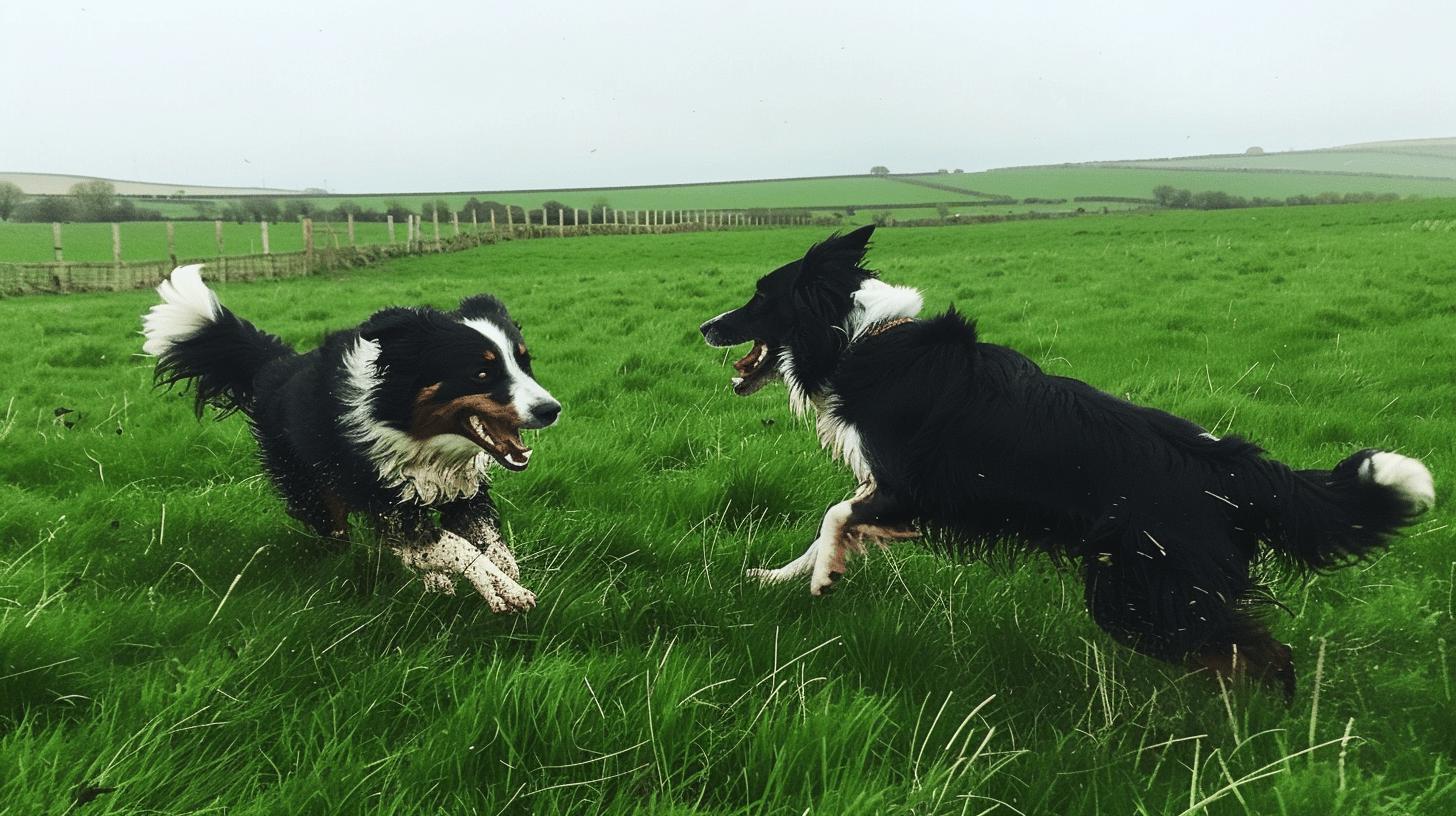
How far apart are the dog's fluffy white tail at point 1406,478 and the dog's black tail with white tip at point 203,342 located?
Result: 4330 mm

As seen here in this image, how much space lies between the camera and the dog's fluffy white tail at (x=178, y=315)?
336cm

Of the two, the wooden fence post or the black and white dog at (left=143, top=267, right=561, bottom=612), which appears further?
the wooden fence post

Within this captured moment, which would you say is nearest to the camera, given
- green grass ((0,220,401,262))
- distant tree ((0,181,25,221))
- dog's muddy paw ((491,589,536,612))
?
dog's muddy paw ((491,589,536,612))

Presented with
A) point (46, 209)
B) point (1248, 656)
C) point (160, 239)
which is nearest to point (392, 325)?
point (1248, 656)

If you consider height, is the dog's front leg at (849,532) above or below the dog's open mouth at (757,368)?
below

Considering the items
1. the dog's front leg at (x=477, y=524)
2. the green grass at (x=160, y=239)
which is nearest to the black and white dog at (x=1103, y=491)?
the dog's front leg at (x=477, y=524)

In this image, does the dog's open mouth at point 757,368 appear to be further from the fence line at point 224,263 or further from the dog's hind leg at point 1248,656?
the fence line at point 224,263

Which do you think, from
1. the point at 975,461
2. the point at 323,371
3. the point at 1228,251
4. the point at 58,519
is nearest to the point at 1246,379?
the point at 975,461

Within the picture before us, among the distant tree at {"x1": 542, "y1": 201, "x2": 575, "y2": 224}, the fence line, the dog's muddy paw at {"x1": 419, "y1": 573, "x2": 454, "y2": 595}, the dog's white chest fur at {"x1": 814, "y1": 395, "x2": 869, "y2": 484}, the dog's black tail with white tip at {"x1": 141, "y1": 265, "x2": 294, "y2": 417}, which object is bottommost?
the dog's muddy paw at {"x1": 419, "y1": 573, "x2": 454, "y2": 595}

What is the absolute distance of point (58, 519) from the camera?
3127 millimetres

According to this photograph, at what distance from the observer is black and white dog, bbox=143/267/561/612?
267 centimetres

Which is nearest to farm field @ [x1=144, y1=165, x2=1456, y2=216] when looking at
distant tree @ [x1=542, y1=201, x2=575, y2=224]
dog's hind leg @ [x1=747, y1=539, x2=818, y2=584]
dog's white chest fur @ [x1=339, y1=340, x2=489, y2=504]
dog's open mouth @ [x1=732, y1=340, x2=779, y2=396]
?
distant tree @ [x1=542, y1=201, x2=575, y2=224]

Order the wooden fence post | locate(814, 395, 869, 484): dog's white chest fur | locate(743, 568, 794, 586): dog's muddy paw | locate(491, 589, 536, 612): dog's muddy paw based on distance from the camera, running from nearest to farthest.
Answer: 1. locate(491, 589, 536, 612): dog's muddy paw
2. locate(814, 395, 869, 484): dog's white chest fur
3. locate(743, 568, 794, 586): dog's muddy paw
4. the wooden fence post

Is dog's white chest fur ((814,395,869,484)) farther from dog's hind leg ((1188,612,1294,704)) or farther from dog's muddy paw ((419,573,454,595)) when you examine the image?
dog's muddy paw ((419,573,454,595))
